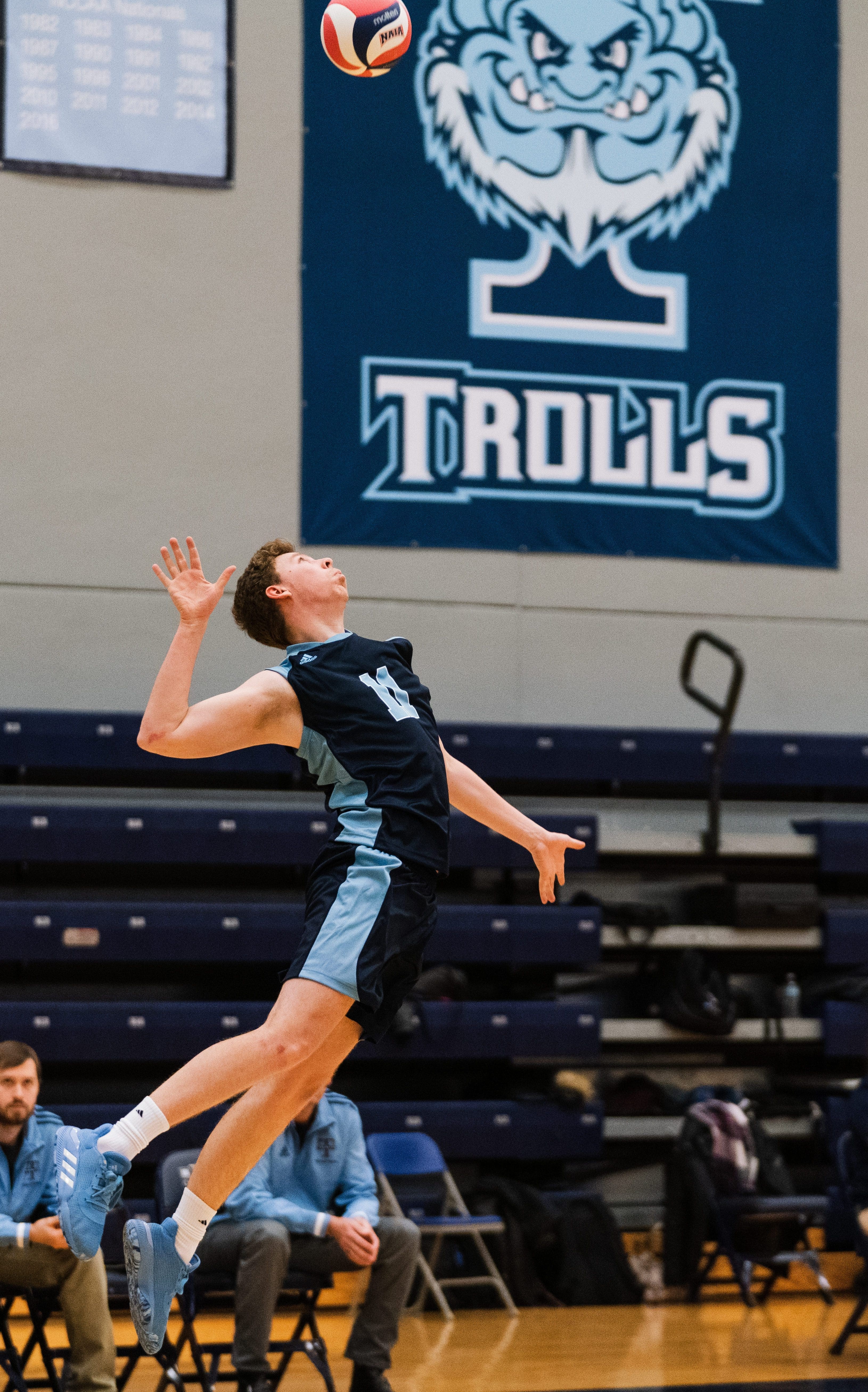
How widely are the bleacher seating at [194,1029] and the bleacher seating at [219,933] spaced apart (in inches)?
10.0

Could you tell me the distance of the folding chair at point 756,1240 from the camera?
787cm

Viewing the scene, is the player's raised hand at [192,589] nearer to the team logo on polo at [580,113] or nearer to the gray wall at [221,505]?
the gray wall at [221,505]

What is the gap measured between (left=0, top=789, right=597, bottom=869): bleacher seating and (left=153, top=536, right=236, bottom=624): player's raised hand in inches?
179

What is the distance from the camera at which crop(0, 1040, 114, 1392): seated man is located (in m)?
5.68

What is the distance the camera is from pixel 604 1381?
6.38 m

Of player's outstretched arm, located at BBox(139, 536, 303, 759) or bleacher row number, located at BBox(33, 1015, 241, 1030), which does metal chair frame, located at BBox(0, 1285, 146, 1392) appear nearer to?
bleacher row number, located at BBox(33, 1015, 241, 1030)

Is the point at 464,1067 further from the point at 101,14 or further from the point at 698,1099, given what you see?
the point at 101,14

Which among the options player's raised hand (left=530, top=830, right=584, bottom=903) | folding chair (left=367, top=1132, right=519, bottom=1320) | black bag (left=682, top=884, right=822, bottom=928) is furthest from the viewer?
black bag (left=682, top=884, right=822, bottom=928)

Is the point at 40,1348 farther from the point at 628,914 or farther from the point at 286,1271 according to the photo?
the point at 628,914

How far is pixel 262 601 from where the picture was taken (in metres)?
4.21

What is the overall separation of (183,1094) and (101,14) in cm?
761

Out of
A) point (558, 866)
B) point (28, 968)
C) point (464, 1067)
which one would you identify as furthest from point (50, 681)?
point (558, 866)

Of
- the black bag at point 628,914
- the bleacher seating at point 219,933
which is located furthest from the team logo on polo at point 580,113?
the bleacher seating at point 219,933

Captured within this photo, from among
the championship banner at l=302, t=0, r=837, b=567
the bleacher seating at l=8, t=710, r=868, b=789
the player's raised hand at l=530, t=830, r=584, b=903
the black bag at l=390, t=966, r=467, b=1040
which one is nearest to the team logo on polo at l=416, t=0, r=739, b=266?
the championship banner at l=302, t=0, r=837, b=567
